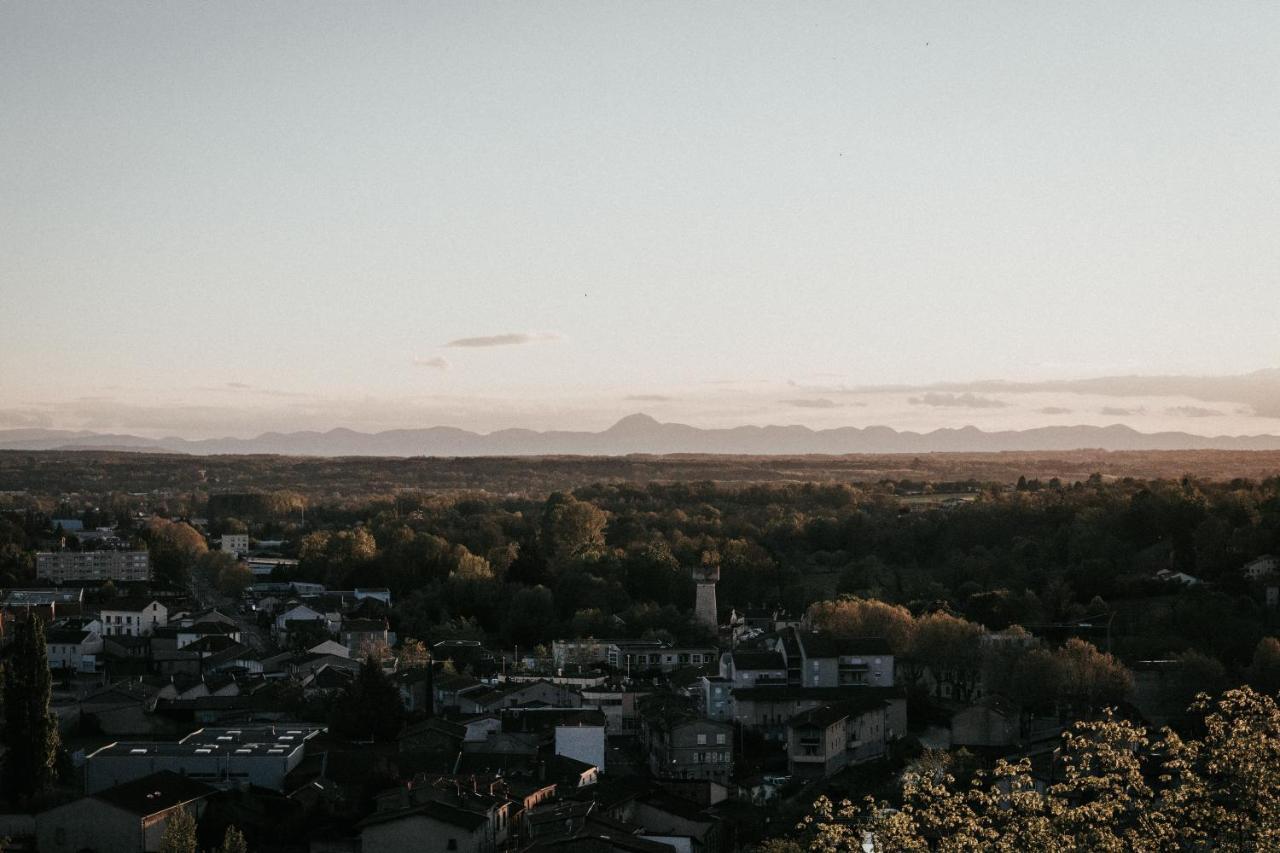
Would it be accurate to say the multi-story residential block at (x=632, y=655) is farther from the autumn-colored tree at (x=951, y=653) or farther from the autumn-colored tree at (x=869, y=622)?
the autumn-colored tree at (x=951, y=653)

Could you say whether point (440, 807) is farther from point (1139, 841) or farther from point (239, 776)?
point (1139, 841)

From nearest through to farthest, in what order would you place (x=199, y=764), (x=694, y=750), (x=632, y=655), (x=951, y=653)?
(x=199, y=764)
(x=694, y=750)
(x=951, y=653)
(x=632, y=655)

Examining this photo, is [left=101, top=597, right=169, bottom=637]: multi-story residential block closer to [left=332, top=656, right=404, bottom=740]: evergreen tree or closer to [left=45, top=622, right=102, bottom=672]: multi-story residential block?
[left=45, top=622, right=102, bottom=672]: multi-story residential block

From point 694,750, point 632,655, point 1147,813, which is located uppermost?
point 1147,813

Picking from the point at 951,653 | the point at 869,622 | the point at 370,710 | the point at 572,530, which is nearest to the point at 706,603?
the point at 869,622

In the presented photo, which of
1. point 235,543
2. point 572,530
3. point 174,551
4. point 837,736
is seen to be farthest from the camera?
point 235,543

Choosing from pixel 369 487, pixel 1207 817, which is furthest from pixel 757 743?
pixel 369 487

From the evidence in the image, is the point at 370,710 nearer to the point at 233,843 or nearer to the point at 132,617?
the point at 233,843

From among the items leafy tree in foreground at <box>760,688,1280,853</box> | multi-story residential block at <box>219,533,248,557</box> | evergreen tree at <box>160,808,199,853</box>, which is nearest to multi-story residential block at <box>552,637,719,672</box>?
evergreen tree at <box>160,808,199,853</box>
